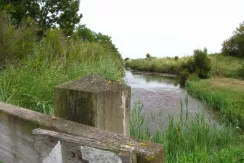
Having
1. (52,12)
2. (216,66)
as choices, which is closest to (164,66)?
(216,66)

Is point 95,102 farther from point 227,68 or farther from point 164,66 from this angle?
point 164,66

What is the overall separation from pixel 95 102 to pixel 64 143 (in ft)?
0.60

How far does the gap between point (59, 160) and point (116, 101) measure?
306mm

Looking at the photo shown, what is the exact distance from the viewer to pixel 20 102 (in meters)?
3.07

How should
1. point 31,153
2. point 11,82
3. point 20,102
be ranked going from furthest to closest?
point 11,82 < point 20,102 < point 31,153

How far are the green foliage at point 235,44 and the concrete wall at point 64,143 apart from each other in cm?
3073

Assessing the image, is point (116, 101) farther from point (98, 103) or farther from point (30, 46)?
point (30, 46)

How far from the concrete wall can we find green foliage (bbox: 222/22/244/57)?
30.7m

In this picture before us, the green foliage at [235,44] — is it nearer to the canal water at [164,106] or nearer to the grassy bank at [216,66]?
the grassy bank at [216,66]

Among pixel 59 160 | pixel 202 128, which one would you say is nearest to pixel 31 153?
pixel 59 160

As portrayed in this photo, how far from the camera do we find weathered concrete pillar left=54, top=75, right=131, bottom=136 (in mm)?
857

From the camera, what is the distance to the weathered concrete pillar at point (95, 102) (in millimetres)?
857

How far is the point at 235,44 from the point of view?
2880cm

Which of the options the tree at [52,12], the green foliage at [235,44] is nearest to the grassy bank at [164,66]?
the green foliage at [235,44]
